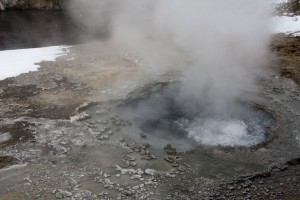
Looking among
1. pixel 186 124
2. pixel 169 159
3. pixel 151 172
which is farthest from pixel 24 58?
pixel 151 172

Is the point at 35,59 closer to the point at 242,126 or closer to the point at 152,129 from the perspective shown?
the point at 152,129

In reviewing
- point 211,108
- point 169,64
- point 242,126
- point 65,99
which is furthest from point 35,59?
point 242,126

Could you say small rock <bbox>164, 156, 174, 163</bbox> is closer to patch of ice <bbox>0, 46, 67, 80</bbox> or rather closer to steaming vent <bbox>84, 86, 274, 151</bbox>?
steaming vent <bbox>84, 86, 274, 151</bbox>

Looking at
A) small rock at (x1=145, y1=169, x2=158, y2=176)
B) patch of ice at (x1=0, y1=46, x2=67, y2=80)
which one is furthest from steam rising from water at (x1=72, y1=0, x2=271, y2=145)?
patch of ice at (x1=0, y1=46, x2=67, y2=80)

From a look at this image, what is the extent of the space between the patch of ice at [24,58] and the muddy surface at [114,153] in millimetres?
1051

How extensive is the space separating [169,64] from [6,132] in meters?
6.61

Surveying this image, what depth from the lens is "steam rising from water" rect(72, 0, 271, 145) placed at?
10.3 m

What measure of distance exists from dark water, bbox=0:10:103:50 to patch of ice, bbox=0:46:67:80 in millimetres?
1594

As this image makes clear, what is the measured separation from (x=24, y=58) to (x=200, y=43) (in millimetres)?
7299

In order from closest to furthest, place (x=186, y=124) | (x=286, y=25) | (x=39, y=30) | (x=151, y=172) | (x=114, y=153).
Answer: (x=151, y=172)
(x=114, y=153)
(x=186, y=124)
(x=286, y=25)
(x=39, y=30)

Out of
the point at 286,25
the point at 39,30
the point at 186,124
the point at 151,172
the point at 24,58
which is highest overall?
the point at 286,25

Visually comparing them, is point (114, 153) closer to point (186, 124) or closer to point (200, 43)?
point (186, 124)

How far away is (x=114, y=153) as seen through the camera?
27.0 feet

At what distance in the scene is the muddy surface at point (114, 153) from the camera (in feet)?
23.6
